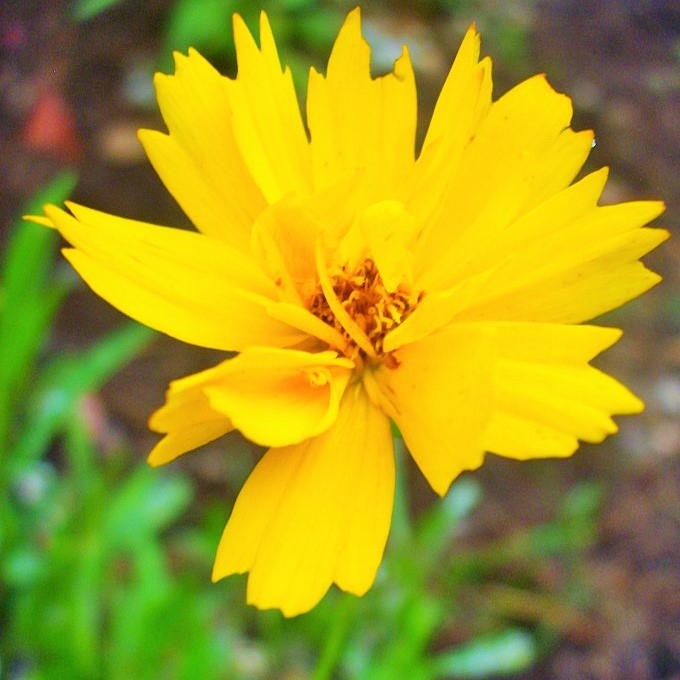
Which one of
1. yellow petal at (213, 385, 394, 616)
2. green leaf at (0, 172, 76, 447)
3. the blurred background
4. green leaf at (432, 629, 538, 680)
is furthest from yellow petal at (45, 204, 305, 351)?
green leaf at (432, 629, 538, 680)

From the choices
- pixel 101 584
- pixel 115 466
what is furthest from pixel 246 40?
pixel 101 584

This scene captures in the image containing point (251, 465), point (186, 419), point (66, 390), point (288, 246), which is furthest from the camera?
point (251, 465)

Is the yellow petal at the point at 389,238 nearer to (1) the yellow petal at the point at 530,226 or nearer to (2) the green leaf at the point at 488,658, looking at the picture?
(1) the yellow petal at the point at 530,226

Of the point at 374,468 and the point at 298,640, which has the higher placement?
the point at 374,468

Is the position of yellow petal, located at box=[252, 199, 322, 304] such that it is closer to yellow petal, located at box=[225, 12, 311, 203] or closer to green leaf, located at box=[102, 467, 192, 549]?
yellow petal, located at box=[225, 12, 311, 203]

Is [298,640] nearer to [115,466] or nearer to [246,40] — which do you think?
[115,466]

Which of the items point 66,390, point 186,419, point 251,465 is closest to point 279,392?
point 186,419

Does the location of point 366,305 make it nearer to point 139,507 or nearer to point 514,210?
point 514,210
